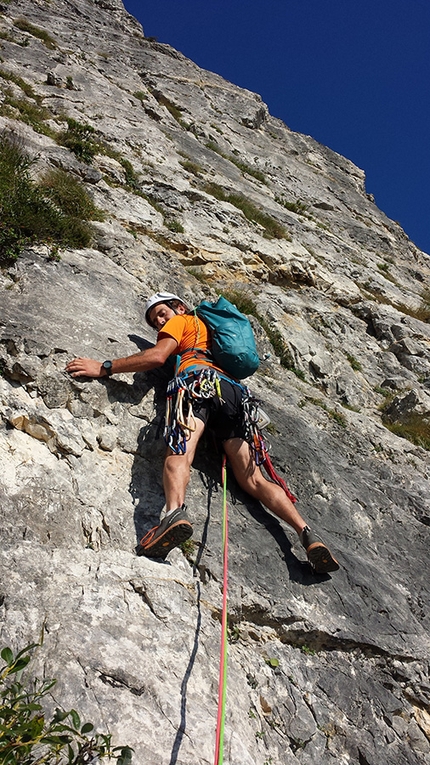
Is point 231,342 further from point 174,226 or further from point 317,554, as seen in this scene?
point 174,226

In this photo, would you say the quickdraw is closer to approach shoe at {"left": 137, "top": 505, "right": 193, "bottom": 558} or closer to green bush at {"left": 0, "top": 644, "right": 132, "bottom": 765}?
approach shoe at {"left": 137, "top": 505, "right": 193, "bottom": 558}

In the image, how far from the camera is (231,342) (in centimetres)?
397

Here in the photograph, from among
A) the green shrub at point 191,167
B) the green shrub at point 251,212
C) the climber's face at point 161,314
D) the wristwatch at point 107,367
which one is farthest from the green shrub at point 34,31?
the wristwatch at point 107,367

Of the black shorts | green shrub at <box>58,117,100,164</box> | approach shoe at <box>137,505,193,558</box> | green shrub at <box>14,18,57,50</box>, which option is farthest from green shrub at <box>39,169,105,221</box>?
green shrub at <box>14,18,57,50</box>

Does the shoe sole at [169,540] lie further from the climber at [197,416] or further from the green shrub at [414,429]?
the green shrub at [414,429]

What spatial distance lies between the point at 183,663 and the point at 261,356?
4.82m

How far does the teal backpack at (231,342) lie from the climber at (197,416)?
0.41ft

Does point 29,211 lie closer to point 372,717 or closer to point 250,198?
point 372,717

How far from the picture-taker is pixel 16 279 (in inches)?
169

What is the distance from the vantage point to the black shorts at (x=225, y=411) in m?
3.65

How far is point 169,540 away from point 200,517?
2.01ft

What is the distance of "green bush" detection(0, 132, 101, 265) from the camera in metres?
4.62

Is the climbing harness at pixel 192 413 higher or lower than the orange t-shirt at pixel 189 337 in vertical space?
lower

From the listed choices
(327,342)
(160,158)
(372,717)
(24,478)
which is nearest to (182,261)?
(327,342)
